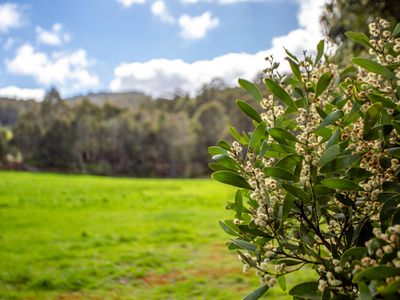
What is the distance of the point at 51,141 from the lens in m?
57.8

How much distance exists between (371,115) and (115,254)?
10052 mm

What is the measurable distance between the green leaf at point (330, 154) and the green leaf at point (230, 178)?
29 cm

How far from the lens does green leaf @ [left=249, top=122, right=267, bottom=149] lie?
150 centimetres

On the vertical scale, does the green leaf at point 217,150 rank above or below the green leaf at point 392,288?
above

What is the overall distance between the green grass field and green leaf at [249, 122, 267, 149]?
645cm

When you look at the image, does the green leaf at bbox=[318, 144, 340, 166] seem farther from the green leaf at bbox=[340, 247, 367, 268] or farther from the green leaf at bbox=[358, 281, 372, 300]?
the green leaf at bbox=[358, 281, 372, 300]

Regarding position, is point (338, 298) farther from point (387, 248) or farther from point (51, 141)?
point (51, 141)

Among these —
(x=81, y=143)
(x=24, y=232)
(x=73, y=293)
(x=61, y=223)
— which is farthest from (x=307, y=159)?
(x=81, y=143)

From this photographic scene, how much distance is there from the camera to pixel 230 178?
1500 millimetres

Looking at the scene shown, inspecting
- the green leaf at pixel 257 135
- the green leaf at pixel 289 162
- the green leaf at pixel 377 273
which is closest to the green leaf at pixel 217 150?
the green leaf at pixel 257 135

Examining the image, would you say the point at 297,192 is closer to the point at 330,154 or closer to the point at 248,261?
the point at 330,154

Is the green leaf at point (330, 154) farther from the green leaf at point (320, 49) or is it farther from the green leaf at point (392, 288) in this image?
the green leaf at point (320, 49)

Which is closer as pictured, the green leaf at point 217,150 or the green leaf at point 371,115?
the green leaf at point 371,115

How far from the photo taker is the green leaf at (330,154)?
1321mm
